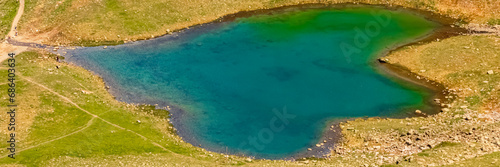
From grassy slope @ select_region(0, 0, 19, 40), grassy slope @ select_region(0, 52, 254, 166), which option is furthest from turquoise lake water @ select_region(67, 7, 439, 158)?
grassy slope @ select_region(0, 0, 19, 40)

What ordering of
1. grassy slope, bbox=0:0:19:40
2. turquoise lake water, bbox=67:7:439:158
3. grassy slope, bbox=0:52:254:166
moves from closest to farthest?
grassy slope, bbox=0:52:254:166 < turquoise lake water, bbox=67:7:439:158 < grassy slope, bbox=0:0:19:40

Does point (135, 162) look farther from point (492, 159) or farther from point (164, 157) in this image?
point (492, 159)

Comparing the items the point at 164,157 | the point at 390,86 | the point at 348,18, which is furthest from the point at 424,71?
the point at 164,157

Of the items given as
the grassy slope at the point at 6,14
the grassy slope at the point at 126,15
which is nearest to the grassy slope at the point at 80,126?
the grassy slope at the point at 126,15

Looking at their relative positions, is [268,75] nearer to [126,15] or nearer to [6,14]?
[126,15]

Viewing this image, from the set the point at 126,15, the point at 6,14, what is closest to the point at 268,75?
the point at 126,15

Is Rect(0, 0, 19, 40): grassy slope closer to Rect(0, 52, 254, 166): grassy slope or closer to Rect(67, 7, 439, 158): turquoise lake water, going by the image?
Rect(67, 7, 439, 158): turquoise lake water
